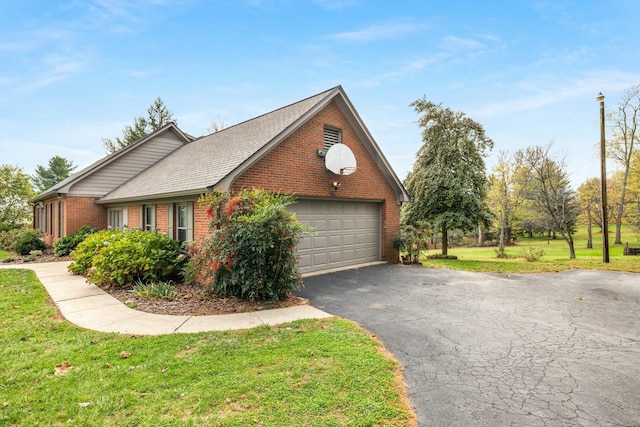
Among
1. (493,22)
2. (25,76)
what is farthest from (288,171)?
(25,76)

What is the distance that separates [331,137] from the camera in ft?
34.9

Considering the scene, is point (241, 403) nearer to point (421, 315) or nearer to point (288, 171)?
point (421, 315)

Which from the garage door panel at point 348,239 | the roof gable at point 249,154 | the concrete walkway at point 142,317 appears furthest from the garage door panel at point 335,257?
the concrete walkway at point 142,317

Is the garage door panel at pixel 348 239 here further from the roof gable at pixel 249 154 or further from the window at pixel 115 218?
the window at pixel 115 218

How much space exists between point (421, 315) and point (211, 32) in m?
13.0

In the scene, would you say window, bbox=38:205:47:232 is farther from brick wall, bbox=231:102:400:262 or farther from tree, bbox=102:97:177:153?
brick wall, bbox=231:102:400:262

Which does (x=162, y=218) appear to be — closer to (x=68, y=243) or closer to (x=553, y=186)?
(x=68, y=243)

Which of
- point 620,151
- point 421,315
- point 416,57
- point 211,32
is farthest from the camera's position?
point 620,151

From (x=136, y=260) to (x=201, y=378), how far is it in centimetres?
563

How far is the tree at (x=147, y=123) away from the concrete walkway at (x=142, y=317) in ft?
101

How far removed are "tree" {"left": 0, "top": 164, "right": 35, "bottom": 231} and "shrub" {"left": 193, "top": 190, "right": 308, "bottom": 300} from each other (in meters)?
26.6

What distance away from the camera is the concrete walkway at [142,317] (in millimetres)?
4965

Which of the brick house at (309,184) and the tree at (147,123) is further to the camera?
the tree at (147,123)

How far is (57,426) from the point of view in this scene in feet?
8.34
